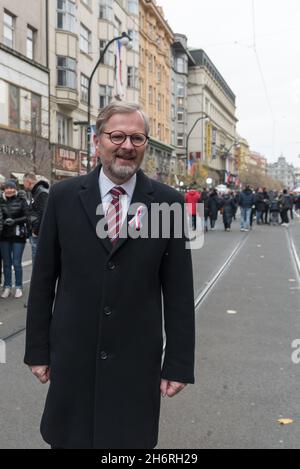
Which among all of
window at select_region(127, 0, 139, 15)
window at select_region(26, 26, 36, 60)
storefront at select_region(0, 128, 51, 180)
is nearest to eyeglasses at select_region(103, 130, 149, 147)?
storefront at select_region(0, 128, 51, 180)

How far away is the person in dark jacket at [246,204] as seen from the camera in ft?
69.9

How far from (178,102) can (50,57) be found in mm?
47432

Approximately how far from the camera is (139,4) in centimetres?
4703

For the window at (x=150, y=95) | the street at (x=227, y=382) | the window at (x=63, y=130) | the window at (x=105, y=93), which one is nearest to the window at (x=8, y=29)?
the window at (x=63, y=130)

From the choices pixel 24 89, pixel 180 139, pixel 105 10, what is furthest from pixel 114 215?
pixel 180 139

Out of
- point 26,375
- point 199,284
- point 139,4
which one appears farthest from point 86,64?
point 26,375

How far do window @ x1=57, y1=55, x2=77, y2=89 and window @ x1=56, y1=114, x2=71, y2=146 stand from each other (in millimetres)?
1856

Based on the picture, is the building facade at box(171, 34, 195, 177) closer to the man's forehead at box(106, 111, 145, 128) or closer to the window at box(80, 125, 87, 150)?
the window at box(80, 125, 87, 150)

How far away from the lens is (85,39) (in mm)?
32062

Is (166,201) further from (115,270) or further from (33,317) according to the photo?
(33,317)

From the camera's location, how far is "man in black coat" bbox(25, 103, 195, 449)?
Result: 89.6 inches

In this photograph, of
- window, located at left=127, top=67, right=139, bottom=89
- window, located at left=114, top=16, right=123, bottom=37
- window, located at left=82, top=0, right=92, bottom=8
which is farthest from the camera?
window, located at left=127, top=67, right=139, bottom=89

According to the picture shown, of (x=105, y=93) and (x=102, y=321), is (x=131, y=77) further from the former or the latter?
(x=102, y=321)

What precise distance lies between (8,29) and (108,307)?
953 inches
